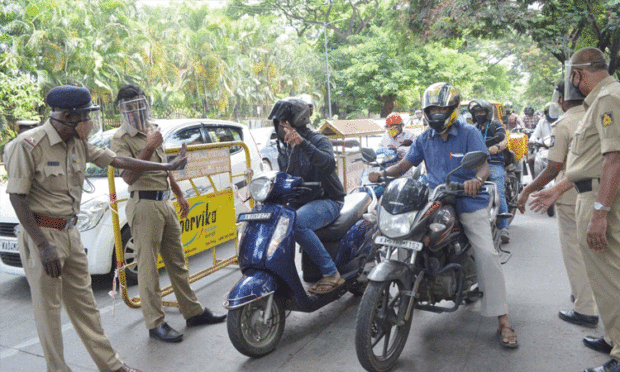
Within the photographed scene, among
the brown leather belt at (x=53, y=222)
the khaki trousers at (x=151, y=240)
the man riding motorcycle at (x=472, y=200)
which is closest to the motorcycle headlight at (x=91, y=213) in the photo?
the khaki trousers at (x=151, y=240)

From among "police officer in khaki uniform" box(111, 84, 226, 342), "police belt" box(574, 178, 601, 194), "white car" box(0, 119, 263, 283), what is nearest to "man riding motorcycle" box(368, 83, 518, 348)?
"police belt" box(574, 178, 601, 194)

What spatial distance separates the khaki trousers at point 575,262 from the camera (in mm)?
3949

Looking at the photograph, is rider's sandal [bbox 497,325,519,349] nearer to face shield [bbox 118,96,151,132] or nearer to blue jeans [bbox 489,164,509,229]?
blue jeans [bbox 489,164,509,229]

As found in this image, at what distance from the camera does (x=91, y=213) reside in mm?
5148

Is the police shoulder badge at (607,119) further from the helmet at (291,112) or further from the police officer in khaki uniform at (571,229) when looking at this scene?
the helmet at (291,112)

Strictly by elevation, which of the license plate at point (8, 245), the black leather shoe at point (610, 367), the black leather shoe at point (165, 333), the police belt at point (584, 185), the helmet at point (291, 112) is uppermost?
the helmet at point (291, 112)

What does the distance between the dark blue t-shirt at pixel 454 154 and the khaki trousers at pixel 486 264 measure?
0.09 meters

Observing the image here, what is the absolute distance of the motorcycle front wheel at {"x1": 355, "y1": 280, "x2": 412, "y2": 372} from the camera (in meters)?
3.10

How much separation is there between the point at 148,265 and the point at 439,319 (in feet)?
8.24

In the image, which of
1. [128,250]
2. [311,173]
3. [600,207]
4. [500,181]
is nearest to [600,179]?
[600,207]

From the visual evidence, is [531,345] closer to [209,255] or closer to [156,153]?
[156,153]

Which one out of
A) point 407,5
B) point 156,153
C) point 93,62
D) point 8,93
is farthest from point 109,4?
point 156,153

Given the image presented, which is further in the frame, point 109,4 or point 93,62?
point 109,4

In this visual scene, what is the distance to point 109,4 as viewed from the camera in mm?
22750
